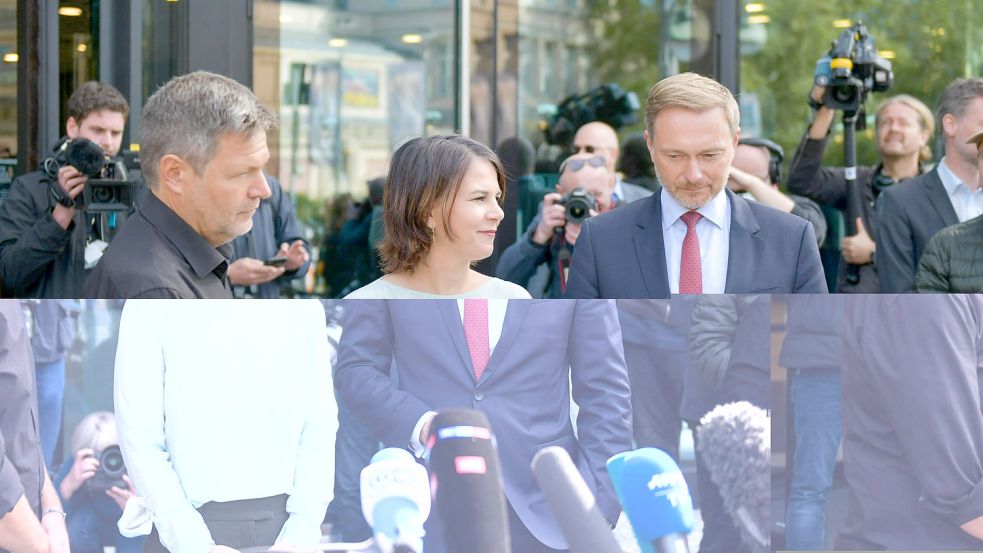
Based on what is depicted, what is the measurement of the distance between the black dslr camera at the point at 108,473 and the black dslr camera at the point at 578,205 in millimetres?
2164

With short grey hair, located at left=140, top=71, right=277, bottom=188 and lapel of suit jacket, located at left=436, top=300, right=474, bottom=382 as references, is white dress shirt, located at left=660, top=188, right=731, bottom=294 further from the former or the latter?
short grey hair, located at left=140, top=71, right=277, bottom=188

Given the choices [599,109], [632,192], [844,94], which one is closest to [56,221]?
[632,192]

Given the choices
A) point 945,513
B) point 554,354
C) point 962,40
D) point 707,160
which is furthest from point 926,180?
point 962,40

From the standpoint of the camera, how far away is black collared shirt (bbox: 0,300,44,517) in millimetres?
2457

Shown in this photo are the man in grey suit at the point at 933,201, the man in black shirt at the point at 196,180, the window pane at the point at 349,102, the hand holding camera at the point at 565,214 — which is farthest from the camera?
the window pane at the point at 349,102

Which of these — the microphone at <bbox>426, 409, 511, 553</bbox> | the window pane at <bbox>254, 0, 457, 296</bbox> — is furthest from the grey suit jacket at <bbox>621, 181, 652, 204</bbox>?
the microphone at <bbox>426, 409, 511, 553</bbox>

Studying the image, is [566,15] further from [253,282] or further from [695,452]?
[695,452]

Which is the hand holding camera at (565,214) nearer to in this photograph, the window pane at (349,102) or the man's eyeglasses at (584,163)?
the man's eyeglasses at (584,163)

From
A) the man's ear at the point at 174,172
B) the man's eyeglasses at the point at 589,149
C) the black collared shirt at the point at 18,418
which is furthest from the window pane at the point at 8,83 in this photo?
the black collared shirt at the point at 18,418

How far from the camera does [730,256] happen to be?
9.89 feet

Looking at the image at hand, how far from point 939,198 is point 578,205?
4.18 ft

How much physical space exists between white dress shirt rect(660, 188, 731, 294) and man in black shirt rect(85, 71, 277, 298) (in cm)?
94

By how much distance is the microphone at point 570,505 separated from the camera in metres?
2.54

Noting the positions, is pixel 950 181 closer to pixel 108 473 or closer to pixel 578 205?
pixel 578 205
